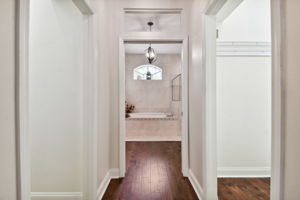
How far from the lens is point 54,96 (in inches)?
83.5

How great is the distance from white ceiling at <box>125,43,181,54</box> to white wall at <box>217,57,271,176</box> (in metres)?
3.43

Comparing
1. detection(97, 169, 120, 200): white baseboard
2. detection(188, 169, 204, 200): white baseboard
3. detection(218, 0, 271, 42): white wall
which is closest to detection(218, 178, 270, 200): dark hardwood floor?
detection(188, 169, 204, 200): white baseboard

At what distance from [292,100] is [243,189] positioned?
2.04 m

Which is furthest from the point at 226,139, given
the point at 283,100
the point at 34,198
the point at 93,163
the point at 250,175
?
the point at 34,198

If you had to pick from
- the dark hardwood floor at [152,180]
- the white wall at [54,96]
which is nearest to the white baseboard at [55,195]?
the white wall at [54,96]

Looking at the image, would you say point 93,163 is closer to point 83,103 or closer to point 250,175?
point 83,103

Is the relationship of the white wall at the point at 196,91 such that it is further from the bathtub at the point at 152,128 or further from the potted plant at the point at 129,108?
the potted plant at the point at 129,108

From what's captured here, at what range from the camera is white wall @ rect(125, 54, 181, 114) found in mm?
7145

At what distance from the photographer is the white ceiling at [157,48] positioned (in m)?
6.03

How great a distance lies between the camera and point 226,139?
9.23 feet

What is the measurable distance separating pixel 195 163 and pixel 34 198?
6.20ft

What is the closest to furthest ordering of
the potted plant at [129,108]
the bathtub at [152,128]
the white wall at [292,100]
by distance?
the white wall at [292,100] → the bathtub at [152,128] → the potted plant at [129,108]

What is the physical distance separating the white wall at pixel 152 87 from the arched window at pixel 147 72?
0.11m

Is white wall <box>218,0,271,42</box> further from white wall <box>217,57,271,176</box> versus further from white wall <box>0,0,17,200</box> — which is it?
Result: white wall <box>0,0,17,200</box>
